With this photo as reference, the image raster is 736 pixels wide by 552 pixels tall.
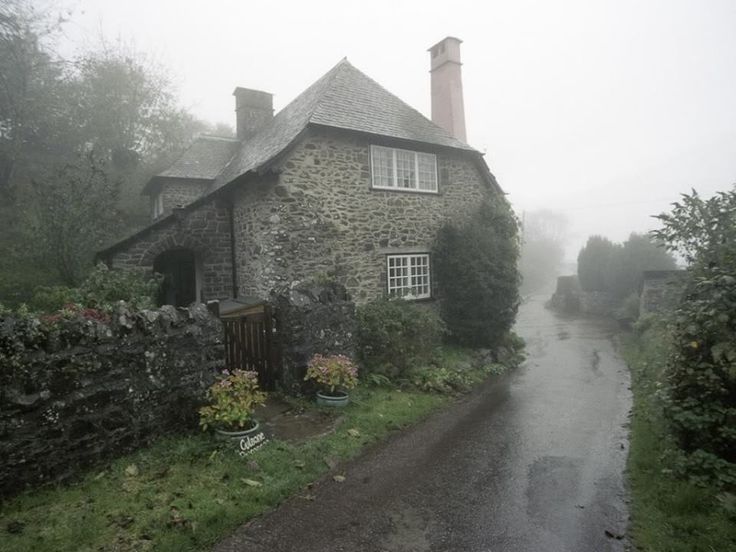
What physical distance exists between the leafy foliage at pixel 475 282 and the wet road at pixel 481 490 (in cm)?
448

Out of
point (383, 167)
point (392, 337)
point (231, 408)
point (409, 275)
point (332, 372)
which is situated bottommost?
point (231, 408)

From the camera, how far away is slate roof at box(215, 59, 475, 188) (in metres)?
12.6

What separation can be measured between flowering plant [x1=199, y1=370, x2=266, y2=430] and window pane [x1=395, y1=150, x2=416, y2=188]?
30.8 feet

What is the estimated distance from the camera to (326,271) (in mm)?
12305

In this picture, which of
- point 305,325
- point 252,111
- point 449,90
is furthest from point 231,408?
point 449,90

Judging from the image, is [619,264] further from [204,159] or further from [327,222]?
[204,159]

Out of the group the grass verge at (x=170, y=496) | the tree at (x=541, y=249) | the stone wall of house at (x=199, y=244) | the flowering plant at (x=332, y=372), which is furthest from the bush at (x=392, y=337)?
the tree at (x=541, y=249)

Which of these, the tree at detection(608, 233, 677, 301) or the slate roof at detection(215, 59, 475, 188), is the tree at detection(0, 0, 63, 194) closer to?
the slate roof at detection(215, 59, 475, 188)

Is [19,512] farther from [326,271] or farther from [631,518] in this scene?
[326,271]

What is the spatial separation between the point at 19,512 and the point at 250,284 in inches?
347

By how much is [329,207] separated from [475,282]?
520cm

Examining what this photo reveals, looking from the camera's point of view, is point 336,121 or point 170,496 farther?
point 336,121

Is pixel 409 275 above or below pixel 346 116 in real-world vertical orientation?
below

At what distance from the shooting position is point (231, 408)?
241 inches
